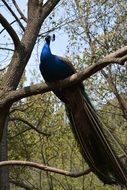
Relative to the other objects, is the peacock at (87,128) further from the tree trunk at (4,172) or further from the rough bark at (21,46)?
the tree trunk at (4,172)

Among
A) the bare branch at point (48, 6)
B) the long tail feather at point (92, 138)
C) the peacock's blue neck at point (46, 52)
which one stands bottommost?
the long tail feather at point (92, 138)

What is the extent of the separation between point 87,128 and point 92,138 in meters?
0.10

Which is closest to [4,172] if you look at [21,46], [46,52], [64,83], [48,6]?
[48,6]

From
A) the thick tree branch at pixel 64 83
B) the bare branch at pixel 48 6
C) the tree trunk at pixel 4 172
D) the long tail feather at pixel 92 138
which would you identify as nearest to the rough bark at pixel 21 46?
the bare branch at pixel 48 6

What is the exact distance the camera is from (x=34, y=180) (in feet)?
55.7

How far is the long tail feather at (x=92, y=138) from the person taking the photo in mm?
3682

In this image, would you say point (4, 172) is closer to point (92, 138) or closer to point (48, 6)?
point (48, 6)

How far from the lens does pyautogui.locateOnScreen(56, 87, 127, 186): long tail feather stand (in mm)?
3682

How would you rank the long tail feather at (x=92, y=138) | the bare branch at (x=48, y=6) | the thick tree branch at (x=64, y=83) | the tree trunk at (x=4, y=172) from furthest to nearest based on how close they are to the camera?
the tree trunk at (x=4, y=172) → the bare branch at (x=48, y=6) → the long tail feather at (x=92, y=138) → the thick tree branch at (x=64, y=83)

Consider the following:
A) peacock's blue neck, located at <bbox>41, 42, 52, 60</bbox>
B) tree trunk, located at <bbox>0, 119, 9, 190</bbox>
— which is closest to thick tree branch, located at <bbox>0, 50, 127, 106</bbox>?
peacock's blue neck, located at <bbox>41, 42, 52, 60</bbox>

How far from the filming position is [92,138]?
3871mm

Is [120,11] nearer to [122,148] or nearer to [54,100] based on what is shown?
[54,100]

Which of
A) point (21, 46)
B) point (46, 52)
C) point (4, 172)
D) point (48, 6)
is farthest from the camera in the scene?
point (4, 172)

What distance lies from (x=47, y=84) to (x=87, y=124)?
0.50 m
